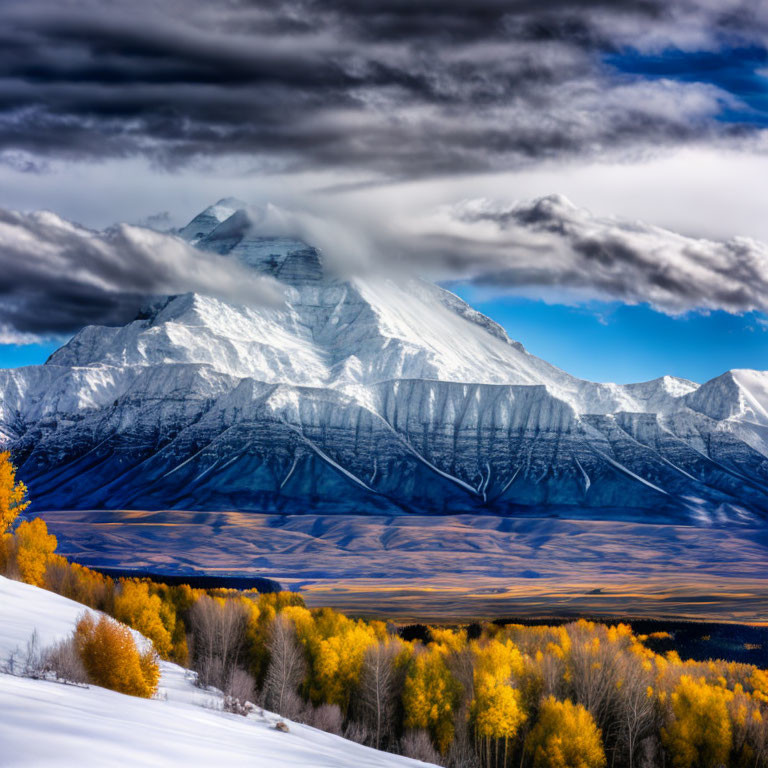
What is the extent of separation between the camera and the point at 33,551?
3056 inches

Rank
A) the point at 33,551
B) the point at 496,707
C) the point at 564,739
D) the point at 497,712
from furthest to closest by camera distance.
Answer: the point at 33,551
the point at 496,707
the point at 497,712
the point at 564,739

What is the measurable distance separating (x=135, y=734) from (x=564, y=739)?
44.6 metres

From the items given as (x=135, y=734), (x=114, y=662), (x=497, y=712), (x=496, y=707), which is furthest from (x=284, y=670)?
(x=135, y=734)

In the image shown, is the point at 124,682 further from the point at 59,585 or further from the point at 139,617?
the point at 59,585

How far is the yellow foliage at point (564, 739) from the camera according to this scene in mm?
61219

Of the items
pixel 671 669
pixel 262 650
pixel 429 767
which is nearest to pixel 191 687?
pixel 429 767

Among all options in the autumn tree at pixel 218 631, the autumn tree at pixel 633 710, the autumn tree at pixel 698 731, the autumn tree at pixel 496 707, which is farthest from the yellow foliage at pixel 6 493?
the autumn tree at pixel 698 731

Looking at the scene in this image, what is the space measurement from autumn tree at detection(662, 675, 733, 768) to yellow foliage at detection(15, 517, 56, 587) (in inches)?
1907

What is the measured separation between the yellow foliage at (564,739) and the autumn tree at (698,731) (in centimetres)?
601

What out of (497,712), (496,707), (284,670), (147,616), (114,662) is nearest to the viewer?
(114,662)

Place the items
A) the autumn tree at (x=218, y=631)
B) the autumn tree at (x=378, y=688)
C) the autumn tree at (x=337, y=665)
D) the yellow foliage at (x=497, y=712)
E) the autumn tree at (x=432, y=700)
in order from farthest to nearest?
the autumn tree at (x=218, y=631) < the autumn tree at (x=337, y=665) < the autumn tree at (x=378, y=688) < the autumn tree at (x=432, y=700) < the yellow foliage at (x=497, y=712)

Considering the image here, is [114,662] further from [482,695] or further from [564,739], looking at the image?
[564,739]

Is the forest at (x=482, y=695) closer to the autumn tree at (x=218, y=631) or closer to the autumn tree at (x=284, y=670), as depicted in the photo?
the autumn tree at (x=284, y=670)

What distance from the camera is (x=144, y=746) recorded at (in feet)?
73.1
